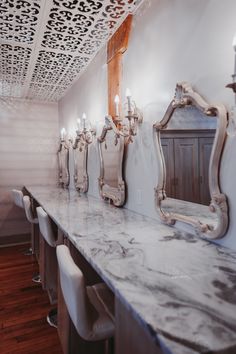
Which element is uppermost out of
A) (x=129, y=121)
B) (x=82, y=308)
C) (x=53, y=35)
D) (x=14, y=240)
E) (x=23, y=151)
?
(x=53, y=35)

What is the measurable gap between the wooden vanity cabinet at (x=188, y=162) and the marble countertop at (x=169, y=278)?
0.82ft

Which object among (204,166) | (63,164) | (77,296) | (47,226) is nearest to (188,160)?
(204,166)

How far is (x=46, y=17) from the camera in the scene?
2.14m

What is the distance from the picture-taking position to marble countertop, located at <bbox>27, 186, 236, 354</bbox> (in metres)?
0.66

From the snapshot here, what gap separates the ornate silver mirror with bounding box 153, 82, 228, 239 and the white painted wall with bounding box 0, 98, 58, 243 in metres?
3.51

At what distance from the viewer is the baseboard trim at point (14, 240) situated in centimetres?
459

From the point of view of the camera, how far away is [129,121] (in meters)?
2.11

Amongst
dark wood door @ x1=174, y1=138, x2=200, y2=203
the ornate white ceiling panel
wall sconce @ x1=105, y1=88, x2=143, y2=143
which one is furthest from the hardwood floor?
the ornate white ceiling panel

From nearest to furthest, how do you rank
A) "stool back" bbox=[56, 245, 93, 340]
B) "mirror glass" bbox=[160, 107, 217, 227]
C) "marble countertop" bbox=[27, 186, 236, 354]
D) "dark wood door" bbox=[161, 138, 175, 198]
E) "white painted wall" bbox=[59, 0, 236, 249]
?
"marble countertop" bbox=[27, 186, 236, 354]
"stool back" bbox=[56, 245, 93, 340]
"white painted wall" bbox=[59, 0, 236, 249]
"mirror glass" bbox=[160, 107, 217, 227]
"dark wood door" bbox=[161, 138, 175, 198]

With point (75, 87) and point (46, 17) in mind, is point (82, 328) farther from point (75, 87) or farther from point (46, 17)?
point (75, 87)

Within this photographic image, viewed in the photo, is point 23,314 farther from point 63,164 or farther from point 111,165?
point 63,164

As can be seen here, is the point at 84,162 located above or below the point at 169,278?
above

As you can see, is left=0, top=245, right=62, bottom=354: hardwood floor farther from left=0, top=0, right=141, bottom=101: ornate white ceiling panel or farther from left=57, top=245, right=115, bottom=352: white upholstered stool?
left=0, top=0, right=141, bottom=101: ornate white ceiling panel

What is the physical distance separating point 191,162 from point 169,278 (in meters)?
0.73
